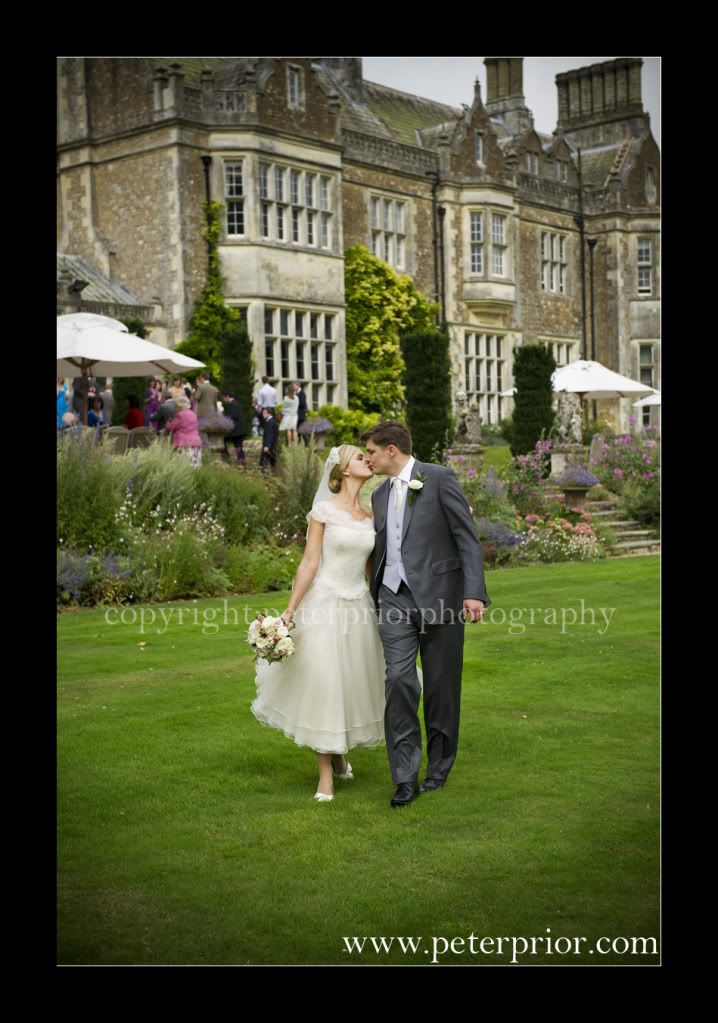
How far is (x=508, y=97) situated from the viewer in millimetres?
29062

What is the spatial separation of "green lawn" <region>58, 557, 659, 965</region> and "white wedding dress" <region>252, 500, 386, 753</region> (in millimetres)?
340

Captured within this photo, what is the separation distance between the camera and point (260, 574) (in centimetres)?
1058

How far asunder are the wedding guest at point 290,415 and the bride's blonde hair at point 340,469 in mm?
11912

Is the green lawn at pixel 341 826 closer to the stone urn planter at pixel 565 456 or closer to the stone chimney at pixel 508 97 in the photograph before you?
the stone urn planter at pixel 565 456

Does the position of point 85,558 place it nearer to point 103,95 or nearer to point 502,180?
point 103,95

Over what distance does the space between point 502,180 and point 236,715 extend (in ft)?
71.9

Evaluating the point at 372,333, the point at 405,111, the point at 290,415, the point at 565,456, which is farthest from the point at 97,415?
the point at 405,111

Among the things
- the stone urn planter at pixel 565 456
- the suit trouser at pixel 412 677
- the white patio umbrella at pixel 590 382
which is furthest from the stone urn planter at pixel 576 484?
the suit trouser at pixel 412 677

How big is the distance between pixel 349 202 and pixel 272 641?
1962 cm

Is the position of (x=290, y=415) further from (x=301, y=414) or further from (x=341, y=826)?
(x=341, y=826)

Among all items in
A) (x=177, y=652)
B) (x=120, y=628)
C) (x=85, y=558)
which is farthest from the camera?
(x=85, y=558)

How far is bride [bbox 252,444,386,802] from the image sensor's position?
4906 mm

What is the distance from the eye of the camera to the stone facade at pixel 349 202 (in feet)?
66.1

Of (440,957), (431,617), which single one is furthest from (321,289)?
(440,957)
